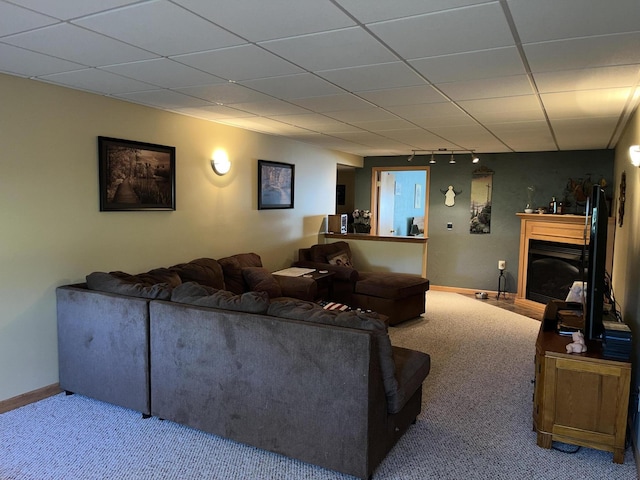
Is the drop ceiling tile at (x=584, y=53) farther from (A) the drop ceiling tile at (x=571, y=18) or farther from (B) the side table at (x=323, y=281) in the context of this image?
(B) the side table at (x=323, y=281)

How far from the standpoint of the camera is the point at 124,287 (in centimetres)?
322

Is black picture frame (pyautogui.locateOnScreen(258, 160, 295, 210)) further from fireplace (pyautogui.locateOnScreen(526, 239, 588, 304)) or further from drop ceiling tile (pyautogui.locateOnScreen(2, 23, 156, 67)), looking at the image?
fireplace (pyautogui.locateOnScreen(526, 239, 588, 304))

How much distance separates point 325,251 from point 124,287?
136 inches

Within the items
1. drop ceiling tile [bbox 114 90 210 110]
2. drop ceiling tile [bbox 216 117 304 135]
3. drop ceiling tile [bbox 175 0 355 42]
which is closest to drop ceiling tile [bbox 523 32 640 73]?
drop ceiling tile [bbox 175 0 355 42]

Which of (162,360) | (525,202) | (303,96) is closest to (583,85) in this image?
(303,96)

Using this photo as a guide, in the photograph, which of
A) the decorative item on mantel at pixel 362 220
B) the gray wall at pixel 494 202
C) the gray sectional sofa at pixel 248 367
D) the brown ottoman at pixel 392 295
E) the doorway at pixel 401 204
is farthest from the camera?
the doorway at pixel 401 204

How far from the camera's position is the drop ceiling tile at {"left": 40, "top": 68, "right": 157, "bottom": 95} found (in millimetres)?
3021

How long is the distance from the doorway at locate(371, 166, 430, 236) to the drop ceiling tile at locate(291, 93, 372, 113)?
487 cm

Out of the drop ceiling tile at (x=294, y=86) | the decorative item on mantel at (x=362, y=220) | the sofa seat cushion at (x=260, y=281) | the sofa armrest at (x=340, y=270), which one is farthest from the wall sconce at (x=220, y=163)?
the decorative item on mantel at (x=362, y=220)

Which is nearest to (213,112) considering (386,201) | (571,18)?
(571,18)

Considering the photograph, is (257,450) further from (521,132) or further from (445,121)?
(521,132)

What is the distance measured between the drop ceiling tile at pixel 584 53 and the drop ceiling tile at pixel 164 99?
8.25 ft

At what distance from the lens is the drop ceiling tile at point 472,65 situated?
2438 mm

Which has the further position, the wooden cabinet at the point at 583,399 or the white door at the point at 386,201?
the white door at the point at 386,201
